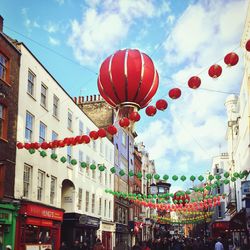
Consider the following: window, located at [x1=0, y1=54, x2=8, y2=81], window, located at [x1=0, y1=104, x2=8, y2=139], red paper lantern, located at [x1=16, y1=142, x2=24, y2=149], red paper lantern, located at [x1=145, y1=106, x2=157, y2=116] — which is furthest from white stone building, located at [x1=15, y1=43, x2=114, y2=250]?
red paper lantern, located at [x1=145, y1=106, x2=157, y2=116]

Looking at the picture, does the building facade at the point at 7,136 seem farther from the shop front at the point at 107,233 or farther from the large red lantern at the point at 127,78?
the shop front at the point at 107,233

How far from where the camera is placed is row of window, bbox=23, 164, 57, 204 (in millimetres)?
23594

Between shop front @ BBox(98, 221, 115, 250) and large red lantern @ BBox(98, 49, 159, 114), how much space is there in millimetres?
29680

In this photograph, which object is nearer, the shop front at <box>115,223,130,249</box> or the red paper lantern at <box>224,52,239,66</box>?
the red paper lantern at <box>224,52,239,66</box>

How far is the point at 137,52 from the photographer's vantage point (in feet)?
35.0

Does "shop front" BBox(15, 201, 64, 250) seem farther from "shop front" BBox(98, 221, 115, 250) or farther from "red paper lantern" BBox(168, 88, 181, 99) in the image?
"red paper lantern" BBox(168, 88, 181, 99)

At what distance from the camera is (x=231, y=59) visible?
10.2 m

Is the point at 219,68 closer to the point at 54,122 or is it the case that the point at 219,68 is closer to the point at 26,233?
the point at 26,233

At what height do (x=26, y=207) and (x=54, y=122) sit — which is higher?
(x=54, y=122)

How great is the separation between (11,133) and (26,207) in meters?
4.07

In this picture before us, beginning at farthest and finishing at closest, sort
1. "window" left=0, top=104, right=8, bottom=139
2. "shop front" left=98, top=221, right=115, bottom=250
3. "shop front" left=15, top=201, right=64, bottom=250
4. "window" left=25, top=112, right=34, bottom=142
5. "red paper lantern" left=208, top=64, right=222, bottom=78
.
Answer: "shop front" left=98, top=221, right=115, bottom=250, "window" left=25, top=112, right=34, bottom=142, "shop front" left=15, top=201, right=64, bottom=250, "window" left=0, top=104, right=8, bottom=139, "red paper lantern" left=208, top=64, right=222, bottom=78

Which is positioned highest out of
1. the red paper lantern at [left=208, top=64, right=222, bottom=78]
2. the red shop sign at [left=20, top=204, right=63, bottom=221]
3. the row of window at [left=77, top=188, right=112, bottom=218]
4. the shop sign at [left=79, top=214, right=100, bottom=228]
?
the red paper lantern at [left=208, top=64, right=222, bottom=78]

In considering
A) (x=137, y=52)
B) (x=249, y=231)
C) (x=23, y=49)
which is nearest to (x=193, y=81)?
(x=137, y=52)

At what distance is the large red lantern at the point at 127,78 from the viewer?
10383mm
